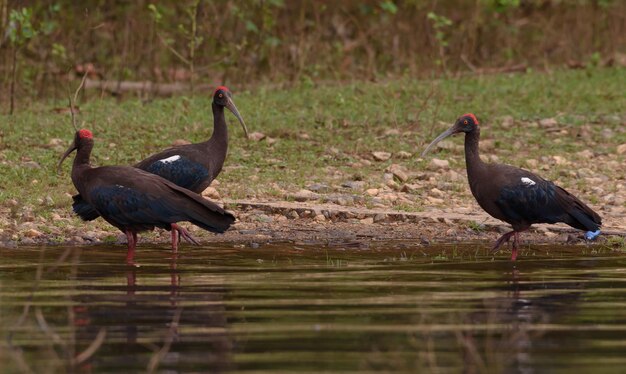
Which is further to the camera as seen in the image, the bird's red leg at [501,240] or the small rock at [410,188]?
the small rock at [410,188]

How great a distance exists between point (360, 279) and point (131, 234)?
7.33ft

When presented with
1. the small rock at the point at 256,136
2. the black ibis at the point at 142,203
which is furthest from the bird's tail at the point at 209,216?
the small rock at the point at 256,136

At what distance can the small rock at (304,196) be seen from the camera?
1280 cm

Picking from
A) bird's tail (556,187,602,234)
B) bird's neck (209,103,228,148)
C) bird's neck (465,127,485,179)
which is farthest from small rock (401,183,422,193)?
bird's tail (556,187,602,234)

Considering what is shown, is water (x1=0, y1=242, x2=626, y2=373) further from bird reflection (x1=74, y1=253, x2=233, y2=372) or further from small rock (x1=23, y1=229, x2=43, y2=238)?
small rock (x1=23, y1=229, x2=43, y2=238)

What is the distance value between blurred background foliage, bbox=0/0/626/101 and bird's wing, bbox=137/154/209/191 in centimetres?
616

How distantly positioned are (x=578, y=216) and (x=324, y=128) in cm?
566

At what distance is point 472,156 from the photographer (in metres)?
11.3

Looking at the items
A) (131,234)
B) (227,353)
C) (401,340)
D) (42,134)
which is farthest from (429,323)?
(42,134)

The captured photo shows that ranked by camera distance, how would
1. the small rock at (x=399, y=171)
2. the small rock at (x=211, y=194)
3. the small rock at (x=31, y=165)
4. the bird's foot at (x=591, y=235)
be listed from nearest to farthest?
the bird's foot at (x=591, y=235)
the small rock at (x=211, y=194)
the small rock at (x=31, y=165)
the small rock at (x=399, y=171)

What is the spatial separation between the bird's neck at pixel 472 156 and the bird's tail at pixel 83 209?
3.05m

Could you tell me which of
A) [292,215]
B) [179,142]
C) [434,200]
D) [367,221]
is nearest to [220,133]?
[292,215]

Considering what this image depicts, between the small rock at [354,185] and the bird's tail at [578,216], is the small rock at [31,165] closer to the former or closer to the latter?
the small rock at [354,185]

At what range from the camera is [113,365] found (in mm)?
6102
